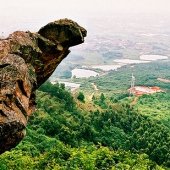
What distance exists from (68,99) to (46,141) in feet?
51.6

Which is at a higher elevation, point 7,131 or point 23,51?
point 23,51

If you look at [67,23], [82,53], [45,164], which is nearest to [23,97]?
[67,23]

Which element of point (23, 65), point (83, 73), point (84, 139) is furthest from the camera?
point (83, 73)

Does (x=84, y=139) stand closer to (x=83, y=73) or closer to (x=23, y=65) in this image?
(x=23, y=65)

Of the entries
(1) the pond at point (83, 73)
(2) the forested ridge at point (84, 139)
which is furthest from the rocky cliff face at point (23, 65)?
A: (1) the pond at point (83, 73)

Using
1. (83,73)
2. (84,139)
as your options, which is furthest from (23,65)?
(83,73)

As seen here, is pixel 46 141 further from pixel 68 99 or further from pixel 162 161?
pixel 68 99

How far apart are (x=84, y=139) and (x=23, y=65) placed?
76.1 ft

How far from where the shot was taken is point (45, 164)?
58.3 ft

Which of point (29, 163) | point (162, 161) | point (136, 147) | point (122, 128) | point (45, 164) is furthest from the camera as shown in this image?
point (122, 128)

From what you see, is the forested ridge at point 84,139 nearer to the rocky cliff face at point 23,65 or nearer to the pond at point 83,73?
the rocky cliff face at point 23,65

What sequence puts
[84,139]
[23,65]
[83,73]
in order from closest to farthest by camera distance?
[23,65]
[84,139]
[83,73]

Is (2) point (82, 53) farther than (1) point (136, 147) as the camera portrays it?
Yes

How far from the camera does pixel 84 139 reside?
32125mm
